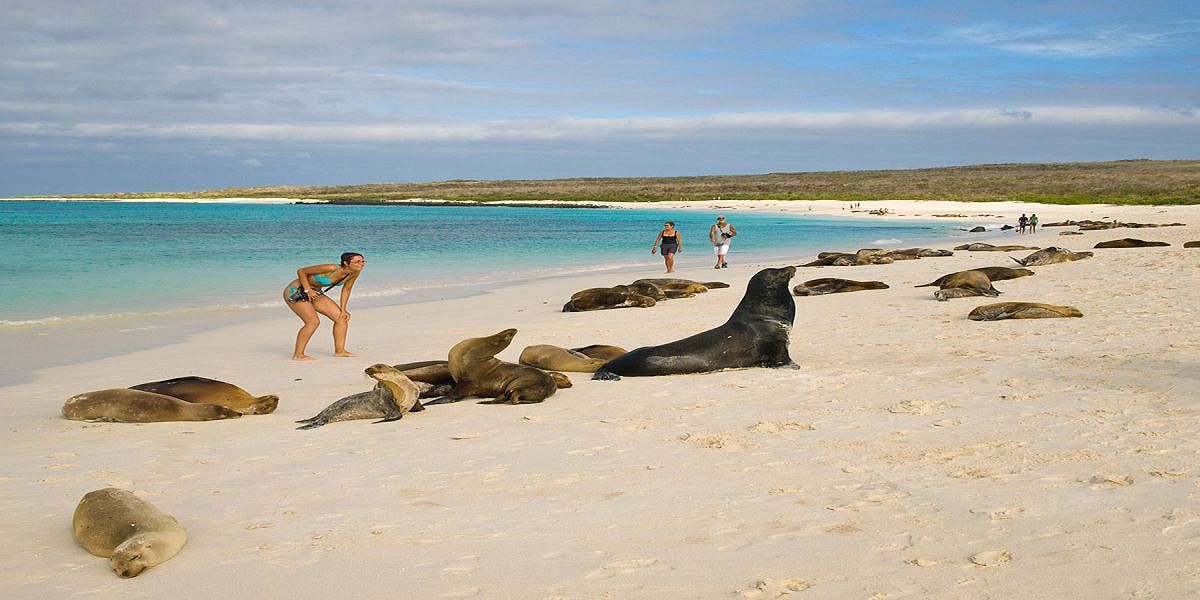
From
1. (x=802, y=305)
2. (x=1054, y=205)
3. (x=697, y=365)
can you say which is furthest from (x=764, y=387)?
(x=1054, y=205)

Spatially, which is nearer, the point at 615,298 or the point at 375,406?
the point at 375,406

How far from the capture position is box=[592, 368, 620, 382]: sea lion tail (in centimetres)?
810

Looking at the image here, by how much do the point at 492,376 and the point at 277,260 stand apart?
2209cm

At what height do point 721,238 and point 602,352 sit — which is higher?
point 721,238

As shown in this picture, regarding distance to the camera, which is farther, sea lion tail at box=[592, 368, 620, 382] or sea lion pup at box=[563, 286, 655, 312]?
sea lion pup at box=[563, 286, 655, 312]

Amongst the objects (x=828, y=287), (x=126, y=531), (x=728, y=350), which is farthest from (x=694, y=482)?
(x=828, y=287)

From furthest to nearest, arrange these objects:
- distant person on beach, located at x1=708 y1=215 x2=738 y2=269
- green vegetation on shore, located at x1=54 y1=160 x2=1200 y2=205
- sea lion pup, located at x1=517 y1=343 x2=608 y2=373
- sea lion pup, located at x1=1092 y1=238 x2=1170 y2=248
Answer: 1. green vegetation on shore, located at x1=54 y1=160 x2=1200 y2=205
2. distant person on beach, located at x1=708 y1=215 x2=738 y2=269
3. sea lion pup, located at x1=1092 y1=238 x2=1170 y2=248
4. sea lion pup, located at x1=517 y1=343 x2=608 y2=373

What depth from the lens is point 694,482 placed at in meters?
4.86

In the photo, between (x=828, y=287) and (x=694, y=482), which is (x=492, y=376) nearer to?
(x=694, y=482)

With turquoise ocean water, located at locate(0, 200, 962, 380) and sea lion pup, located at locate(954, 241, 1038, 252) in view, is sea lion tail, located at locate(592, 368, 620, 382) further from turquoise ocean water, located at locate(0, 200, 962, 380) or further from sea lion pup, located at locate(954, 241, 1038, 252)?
sea lion pup, located at locate(954, 241, 1038, 252)

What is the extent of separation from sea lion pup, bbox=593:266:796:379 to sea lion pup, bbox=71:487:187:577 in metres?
4.33

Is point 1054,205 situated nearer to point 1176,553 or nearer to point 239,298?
point 239,298

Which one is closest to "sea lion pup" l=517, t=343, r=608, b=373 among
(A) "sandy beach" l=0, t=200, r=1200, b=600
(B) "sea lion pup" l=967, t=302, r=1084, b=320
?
(A) "sandy beach" l=0, t=200, r=1200, b=600

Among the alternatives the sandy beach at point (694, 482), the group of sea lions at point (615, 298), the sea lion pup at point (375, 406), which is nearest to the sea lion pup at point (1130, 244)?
the group of sea lions at point (615, 298)
